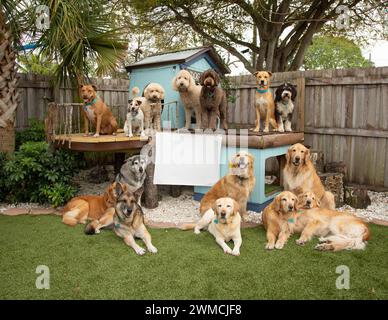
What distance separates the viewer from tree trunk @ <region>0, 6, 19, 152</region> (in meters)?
5.54

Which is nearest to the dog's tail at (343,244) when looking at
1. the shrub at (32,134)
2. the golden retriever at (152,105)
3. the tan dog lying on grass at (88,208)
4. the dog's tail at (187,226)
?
the dog's tail at (187,226)

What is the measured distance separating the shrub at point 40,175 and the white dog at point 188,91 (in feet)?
7.03

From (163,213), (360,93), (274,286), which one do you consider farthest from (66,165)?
(360,93)

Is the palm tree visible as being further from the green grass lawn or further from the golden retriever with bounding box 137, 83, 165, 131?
the green grass lawn

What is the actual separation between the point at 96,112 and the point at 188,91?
5.28ft

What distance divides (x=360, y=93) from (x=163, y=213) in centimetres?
431

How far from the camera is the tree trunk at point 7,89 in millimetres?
5535

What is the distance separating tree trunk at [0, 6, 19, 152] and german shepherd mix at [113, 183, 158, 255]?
302 cm

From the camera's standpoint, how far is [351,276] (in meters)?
Answer: 3.24

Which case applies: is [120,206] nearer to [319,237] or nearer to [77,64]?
[319,237]

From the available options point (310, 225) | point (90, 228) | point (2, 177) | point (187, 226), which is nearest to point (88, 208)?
point (90, 228)

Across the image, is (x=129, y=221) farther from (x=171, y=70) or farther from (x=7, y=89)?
(x=171, y=70)

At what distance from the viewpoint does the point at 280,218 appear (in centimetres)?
419

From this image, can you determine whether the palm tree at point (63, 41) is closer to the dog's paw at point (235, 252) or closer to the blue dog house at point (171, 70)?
the blue dog house at point (171, 70)
